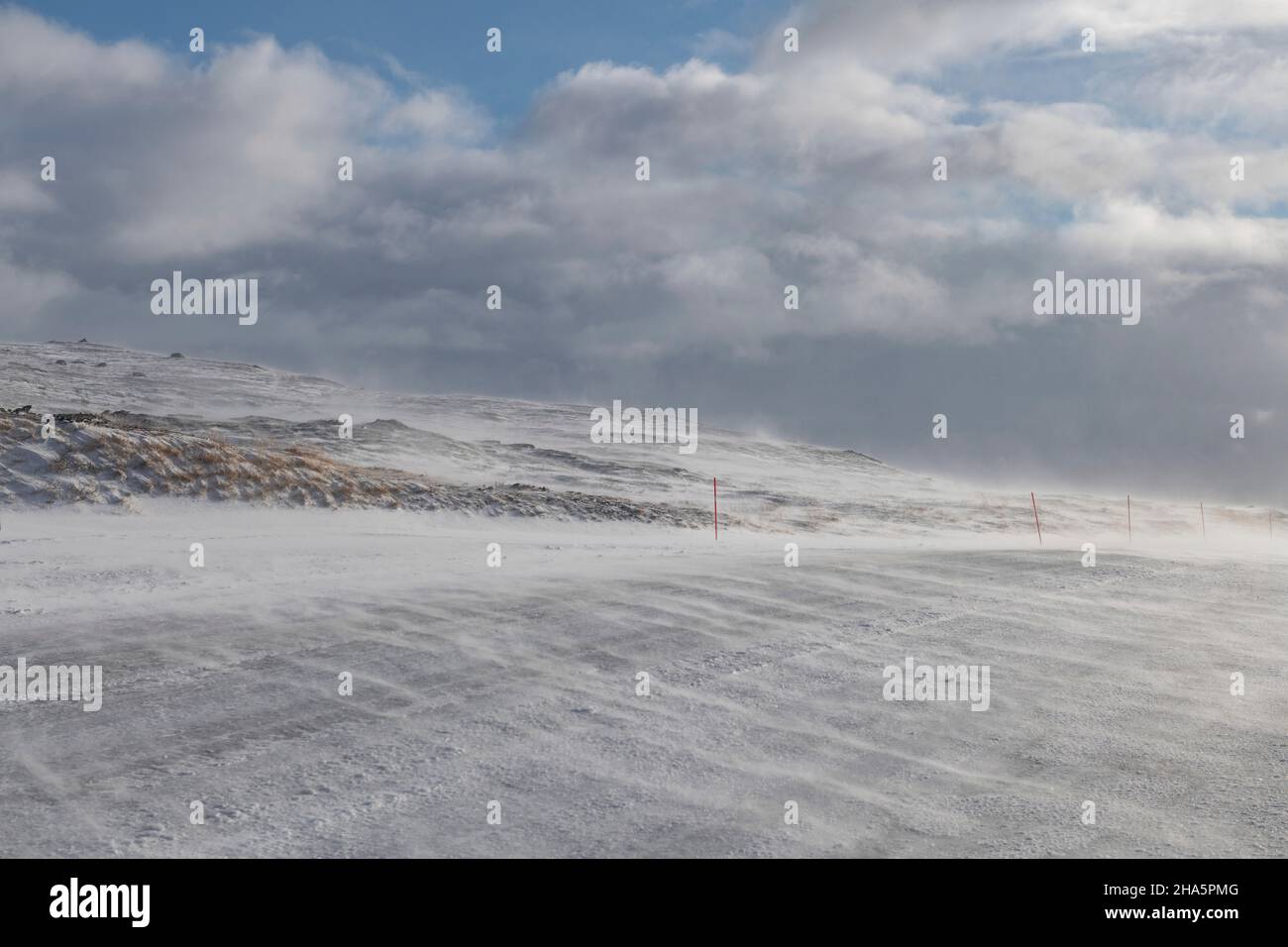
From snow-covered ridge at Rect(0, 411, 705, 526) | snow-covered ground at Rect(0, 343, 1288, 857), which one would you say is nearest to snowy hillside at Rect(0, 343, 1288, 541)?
snow-covered ridge at Rect(0, 411, 705, 526)

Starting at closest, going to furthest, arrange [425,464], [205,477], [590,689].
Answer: [590,689] → [205,477] → [425,464]

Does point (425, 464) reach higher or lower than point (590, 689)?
higher

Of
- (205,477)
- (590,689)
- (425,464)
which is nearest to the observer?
(590,689)

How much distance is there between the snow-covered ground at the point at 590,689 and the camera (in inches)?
289

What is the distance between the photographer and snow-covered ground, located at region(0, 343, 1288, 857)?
7.34 metres

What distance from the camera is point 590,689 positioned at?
10617 mm

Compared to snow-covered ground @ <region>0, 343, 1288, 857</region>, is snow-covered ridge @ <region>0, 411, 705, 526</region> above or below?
above

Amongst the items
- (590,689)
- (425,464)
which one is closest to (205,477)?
(425,464)

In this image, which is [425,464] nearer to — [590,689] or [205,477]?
[205,477]

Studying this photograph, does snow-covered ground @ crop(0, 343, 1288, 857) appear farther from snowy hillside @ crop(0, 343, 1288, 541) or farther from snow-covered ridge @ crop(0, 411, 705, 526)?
snowy hillside @ crop(0, 343, 1288, 541)

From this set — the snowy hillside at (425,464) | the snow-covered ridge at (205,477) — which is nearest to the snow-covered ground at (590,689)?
the snow-covered ridge at (205,477)

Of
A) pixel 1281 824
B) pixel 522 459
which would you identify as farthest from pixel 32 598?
pixel 522 459

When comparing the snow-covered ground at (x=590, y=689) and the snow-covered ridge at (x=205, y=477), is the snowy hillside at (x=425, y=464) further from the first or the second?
the snow-covered ground at (x=590, y=689)
